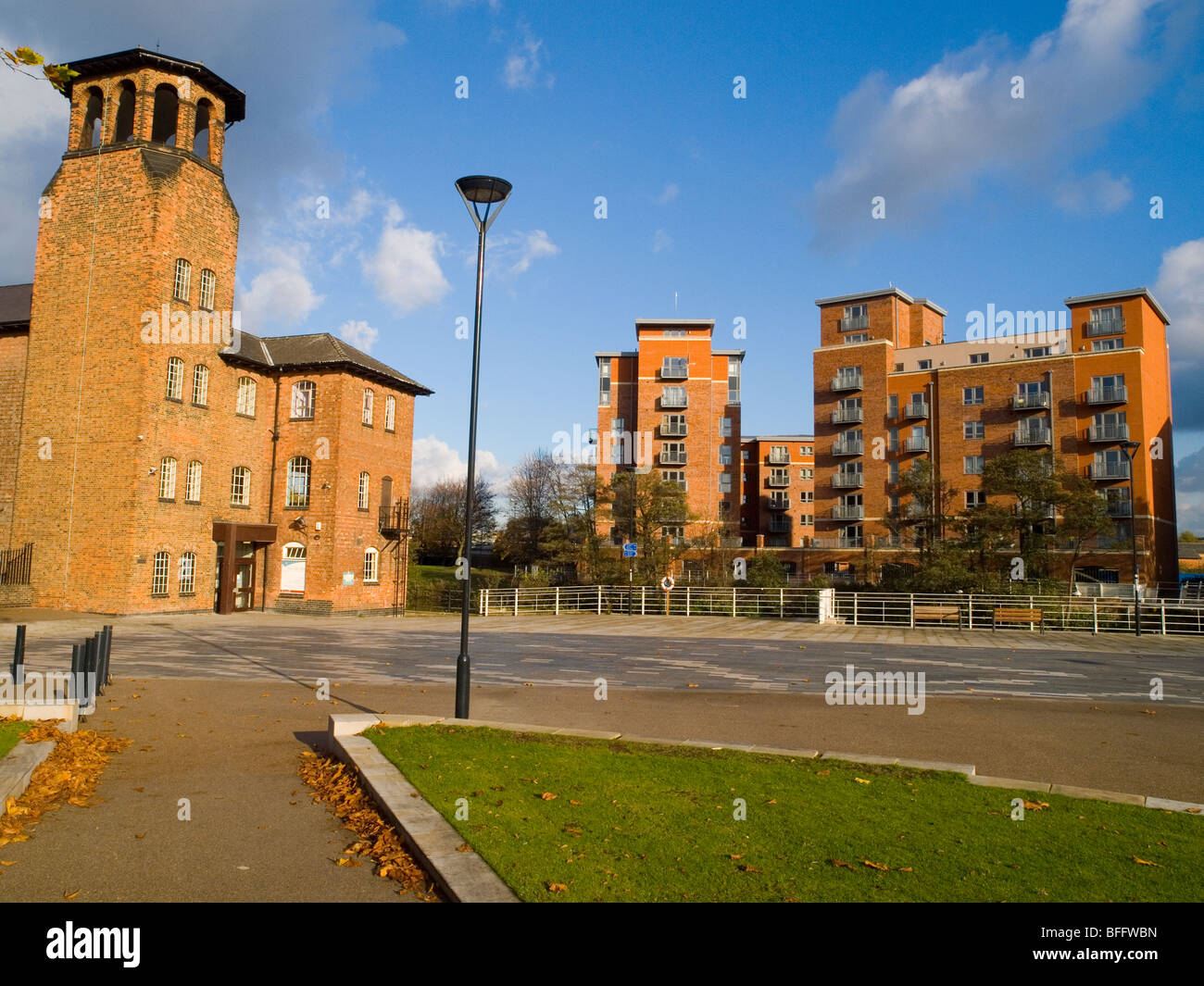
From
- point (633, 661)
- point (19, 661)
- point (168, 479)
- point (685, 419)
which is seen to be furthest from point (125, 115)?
point (685, 419)

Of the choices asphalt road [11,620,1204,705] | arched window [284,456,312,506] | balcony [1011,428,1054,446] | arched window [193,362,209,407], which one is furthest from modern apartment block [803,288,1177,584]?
arched window [193,362,209,407]

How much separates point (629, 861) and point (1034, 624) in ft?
90.8

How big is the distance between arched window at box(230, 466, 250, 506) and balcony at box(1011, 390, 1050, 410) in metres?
49.0

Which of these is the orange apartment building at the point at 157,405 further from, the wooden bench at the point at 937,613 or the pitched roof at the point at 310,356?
the wooden bench at the point at 937,613

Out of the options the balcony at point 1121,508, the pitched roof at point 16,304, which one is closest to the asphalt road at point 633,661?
the pitched roof at point 16,304

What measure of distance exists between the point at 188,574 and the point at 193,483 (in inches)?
134

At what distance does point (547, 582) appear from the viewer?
4256 centimetres

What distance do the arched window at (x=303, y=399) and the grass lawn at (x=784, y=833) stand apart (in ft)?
99.0

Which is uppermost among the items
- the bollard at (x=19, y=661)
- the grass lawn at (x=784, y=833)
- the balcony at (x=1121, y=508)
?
the balcony at (x=1121, y=508)

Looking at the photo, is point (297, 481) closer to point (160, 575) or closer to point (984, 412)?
point (160, 575)

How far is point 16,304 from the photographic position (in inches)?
1332

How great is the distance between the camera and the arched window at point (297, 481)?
116 ft
